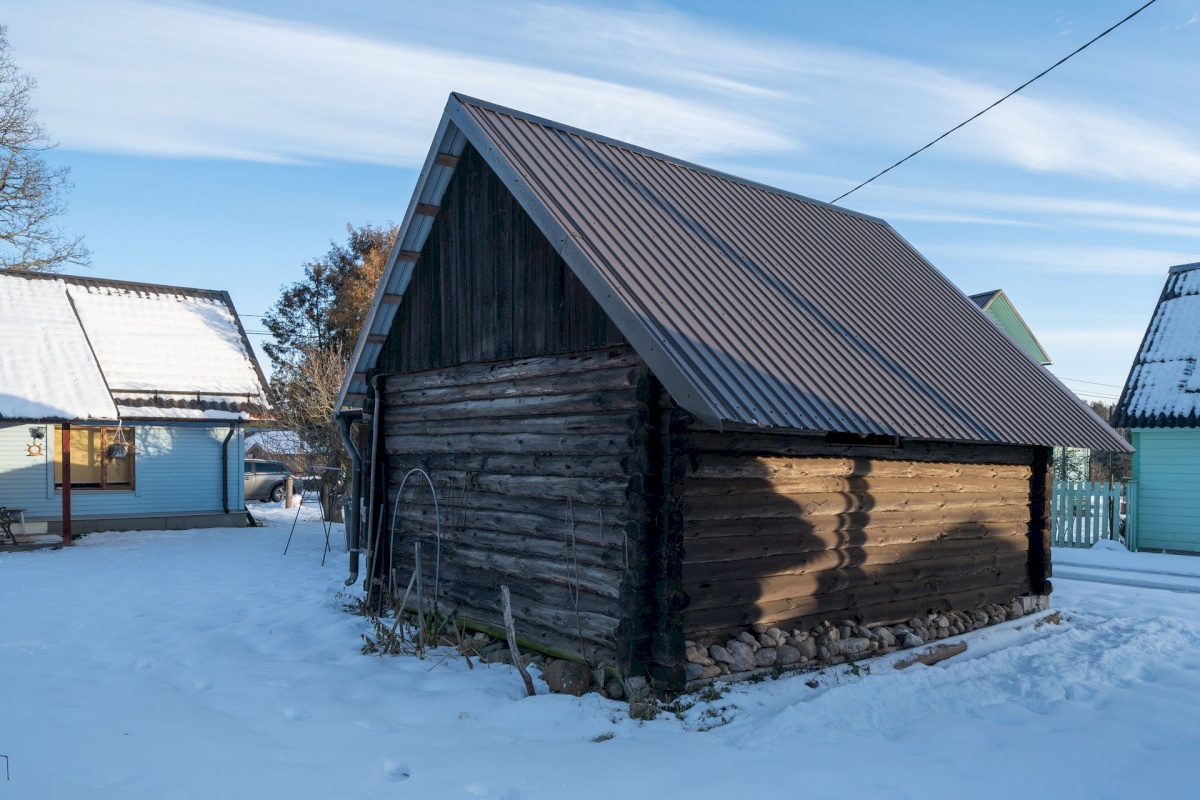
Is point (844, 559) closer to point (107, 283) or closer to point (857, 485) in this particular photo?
point (857, 485)

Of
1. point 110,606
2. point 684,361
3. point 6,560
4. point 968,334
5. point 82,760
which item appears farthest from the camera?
point 6,560

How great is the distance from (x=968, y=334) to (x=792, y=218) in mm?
2911

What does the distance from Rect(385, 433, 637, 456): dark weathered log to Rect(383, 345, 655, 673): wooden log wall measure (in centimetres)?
2

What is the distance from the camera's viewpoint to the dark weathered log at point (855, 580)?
830 cm

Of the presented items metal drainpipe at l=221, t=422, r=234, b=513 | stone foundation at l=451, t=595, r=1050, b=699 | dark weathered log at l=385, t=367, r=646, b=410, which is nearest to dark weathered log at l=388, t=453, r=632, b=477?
dark weathered log at l=385, t=367, r=646, b=410

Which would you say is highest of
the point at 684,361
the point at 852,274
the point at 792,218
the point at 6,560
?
the point at 792,218

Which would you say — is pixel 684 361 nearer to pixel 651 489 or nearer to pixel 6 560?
pixel 651 489

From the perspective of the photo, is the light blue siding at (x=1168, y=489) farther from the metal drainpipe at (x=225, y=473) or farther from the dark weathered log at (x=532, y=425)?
the metal drainpipe at (x=225, y=473)

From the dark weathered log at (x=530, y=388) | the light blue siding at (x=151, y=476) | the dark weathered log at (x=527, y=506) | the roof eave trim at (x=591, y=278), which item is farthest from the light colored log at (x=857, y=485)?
the light blue siding at (x=151, y=476)

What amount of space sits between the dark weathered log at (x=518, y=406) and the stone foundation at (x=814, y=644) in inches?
87.1

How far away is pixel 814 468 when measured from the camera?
30.0ft

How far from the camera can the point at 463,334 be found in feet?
34.1

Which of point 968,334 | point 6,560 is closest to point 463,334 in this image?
point 968,334

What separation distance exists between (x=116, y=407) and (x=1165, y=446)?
22002mm
